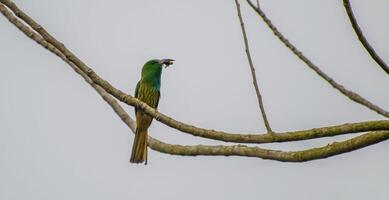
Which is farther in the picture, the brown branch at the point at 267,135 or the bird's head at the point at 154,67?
the bird's head at the point at 154,67

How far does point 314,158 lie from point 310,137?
0.32ft

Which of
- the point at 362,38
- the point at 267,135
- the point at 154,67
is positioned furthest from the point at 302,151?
the point at 154,67

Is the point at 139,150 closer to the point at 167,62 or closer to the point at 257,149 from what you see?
the point at 167,62

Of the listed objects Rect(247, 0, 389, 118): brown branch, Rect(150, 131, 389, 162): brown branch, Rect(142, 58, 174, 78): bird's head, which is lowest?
Rect(150, 131, 389, 162): brown branch

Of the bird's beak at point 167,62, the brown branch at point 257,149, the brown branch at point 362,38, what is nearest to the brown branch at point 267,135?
the brown branch at point 257,149

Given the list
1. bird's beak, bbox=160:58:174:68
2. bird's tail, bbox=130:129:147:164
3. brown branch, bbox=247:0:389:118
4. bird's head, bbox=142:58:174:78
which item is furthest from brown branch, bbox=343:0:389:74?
bird's head, bbox=142:58:174:78

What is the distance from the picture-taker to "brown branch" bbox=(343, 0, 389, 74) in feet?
7.40

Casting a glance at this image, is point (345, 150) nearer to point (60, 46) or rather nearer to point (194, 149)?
point (194, 149)

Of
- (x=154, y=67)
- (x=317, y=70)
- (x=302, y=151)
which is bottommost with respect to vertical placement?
(x=302, y=151)

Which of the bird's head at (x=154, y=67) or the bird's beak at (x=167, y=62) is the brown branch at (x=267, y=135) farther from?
the bird's head at (x=154, y=67)

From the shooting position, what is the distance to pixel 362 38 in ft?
7.53

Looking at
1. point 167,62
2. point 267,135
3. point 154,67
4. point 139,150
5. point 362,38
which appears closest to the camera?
point 362,38

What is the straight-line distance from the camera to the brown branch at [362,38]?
88.8 inches

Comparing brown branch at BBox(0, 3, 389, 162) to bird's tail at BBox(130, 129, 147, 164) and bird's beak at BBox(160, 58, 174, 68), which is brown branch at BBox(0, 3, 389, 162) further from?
bird's beak at BBox(160, 58, 174, 68)
